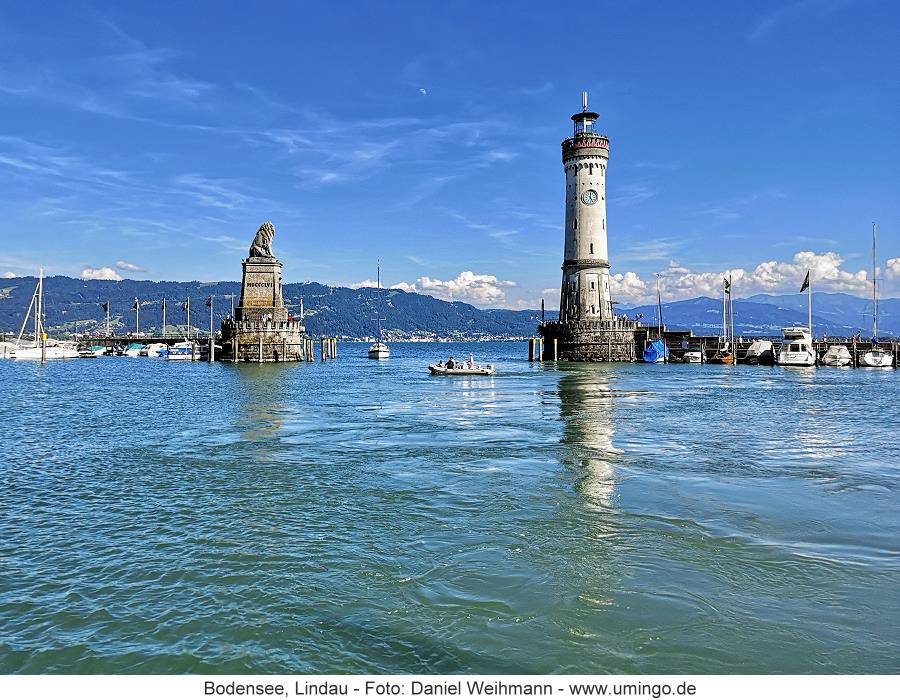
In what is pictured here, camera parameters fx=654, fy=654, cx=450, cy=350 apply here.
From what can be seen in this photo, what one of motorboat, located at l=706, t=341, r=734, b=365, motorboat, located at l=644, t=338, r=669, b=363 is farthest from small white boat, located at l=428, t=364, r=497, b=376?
motorboat, located at l=706, t=341, r=734, b=365

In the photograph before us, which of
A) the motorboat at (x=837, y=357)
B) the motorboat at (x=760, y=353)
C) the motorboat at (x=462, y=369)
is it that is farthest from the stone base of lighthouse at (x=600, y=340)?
the motorboat at (x=462, y=369)

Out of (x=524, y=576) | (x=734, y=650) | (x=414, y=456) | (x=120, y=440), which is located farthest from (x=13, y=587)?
(x=120, y=440)

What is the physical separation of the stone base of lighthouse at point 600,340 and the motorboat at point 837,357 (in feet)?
89.6

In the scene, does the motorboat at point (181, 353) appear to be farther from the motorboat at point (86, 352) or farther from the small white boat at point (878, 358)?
the small white boat at point (878, 358)

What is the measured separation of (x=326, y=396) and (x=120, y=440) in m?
25.0

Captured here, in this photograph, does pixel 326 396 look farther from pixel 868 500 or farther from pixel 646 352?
pixel 646 352

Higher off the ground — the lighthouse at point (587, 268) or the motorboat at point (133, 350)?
the lighthouse at point (587, 268)

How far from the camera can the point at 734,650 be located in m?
9.95

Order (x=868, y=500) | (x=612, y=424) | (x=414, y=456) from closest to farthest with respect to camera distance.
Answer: (x=868, y=500), (x=414, y=456), (x=612, y=424)

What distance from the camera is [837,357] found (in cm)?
9669

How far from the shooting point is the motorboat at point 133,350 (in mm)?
165500

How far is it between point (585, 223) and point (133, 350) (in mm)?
121968

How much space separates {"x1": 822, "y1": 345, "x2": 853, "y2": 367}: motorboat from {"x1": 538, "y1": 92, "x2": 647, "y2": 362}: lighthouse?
27.5 meters

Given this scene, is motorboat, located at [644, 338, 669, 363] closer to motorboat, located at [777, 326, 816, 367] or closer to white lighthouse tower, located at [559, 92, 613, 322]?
white lighthouse tower, located at [559, 92, 613, 322]
